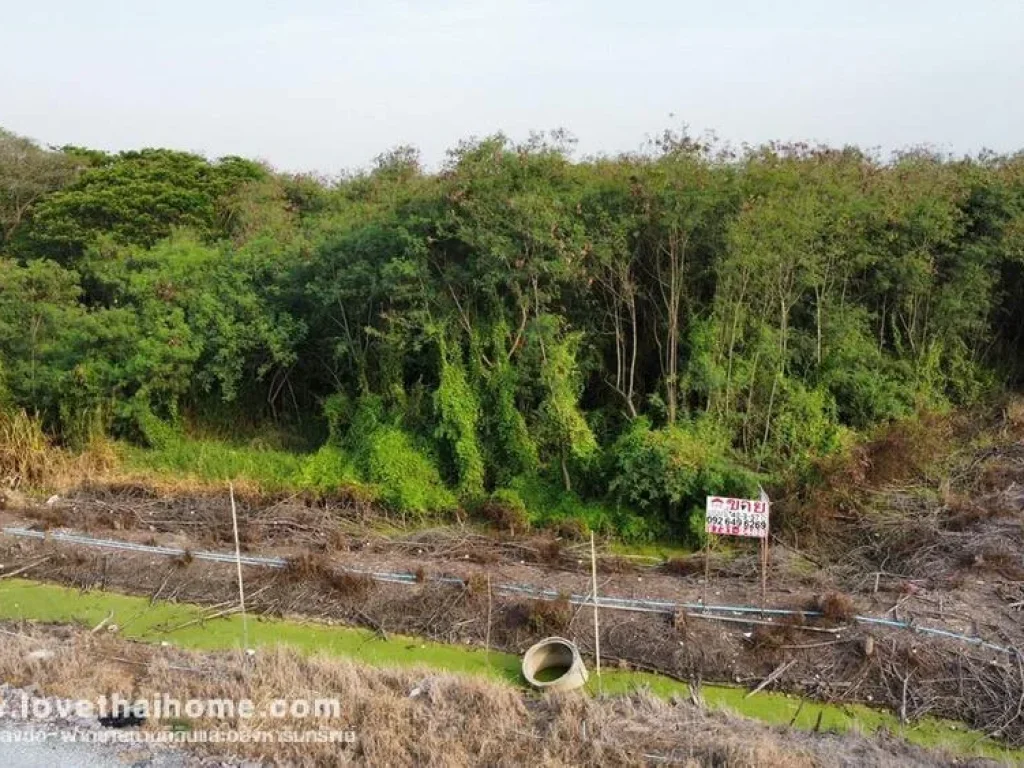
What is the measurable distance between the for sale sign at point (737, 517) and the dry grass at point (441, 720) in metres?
1.79

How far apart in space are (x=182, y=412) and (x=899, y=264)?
1091cm

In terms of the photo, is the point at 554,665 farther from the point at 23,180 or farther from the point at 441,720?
the point at 23,180

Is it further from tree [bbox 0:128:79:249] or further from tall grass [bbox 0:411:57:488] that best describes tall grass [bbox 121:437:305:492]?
tree [bbox 0:128:79:249]

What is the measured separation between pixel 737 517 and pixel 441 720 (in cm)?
323

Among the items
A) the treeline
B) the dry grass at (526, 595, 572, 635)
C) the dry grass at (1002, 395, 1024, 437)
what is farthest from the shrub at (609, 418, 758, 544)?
the dry grass at (1002, 395, 1024, 437)

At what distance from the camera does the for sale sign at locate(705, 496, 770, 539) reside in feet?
24.3

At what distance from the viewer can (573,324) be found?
11.1m

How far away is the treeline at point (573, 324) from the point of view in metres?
10.2

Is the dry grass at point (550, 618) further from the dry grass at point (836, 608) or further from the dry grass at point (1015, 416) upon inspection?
the dry grass at point (1015, 416)

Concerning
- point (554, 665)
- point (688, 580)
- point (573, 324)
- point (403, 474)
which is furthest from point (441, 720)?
point (573, 324)

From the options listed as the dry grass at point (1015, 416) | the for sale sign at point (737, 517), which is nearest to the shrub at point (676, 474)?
the for sale sign at point (737, 517)

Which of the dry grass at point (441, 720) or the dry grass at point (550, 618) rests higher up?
the dry grass at point (441, 720)

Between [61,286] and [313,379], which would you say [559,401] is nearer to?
[313,379]

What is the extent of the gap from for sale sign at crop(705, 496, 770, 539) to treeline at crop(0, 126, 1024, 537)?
1942mm
